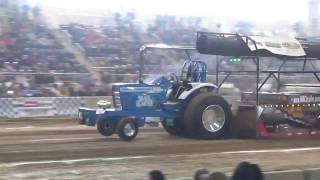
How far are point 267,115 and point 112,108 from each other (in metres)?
3.26

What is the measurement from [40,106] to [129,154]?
11.5 m

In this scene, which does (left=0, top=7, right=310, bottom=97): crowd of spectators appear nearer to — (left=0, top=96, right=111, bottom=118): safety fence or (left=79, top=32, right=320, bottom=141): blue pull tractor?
(left=0, top=96, right=111, bottom=118): safety fence

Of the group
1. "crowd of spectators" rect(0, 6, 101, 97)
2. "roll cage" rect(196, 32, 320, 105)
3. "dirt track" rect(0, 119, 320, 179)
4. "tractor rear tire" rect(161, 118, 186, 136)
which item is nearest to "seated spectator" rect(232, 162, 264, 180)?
"dirt track" rect(0, 119, 320, 179)

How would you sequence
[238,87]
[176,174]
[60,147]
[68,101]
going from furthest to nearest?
[68,101] < [238,87] < [60,147] < [176,174]

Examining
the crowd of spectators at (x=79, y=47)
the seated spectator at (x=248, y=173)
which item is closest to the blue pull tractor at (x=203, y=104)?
the crowd of spectators at (x=79, y=47)

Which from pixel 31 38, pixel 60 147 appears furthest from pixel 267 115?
pixel 31 38

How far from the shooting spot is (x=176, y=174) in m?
8.60

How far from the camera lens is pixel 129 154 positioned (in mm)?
10828

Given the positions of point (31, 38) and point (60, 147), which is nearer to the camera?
point (60, 147)

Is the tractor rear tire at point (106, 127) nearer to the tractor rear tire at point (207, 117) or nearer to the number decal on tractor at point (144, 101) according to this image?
the number decal on tractor at point (144, 101)

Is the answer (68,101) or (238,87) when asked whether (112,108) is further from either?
(68,101)

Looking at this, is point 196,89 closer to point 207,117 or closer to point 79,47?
point 207,117

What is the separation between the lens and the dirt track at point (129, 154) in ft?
29.5

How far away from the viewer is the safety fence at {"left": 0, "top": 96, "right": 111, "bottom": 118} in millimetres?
21141
